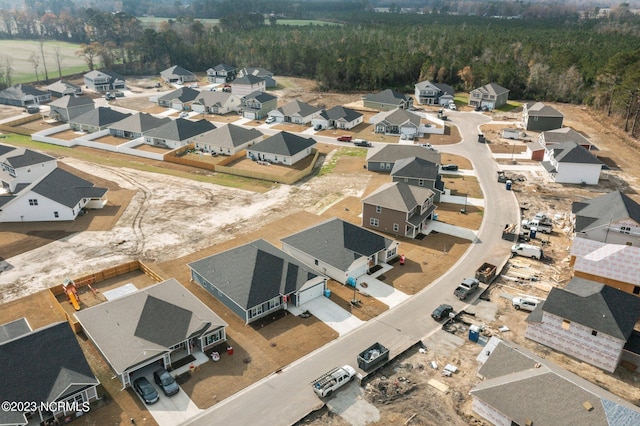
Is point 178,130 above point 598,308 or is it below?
below

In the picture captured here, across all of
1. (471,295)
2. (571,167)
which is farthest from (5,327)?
(571,167)

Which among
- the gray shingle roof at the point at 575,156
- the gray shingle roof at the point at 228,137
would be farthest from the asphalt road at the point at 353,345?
the gray shingle roof at the point at 228,137

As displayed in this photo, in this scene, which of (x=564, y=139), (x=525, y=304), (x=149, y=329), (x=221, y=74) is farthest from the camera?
(x=221, y=74)

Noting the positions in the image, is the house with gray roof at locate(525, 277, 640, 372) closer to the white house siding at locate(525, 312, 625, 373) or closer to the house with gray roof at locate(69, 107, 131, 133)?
the white house siding at locate(525, 312, 625, 373)

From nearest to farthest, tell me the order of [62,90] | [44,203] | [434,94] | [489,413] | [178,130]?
[489,413]
[44,203]
[178,130]
[434,94]
[62,90]

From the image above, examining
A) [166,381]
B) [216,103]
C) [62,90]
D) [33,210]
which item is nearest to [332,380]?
[166,381]

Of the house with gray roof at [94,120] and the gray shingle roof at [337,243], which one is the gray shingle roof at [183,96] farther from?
the gray shingle roof at [337,243]

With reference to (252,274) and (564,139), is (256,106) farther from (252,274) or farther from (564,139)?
(252,274)
